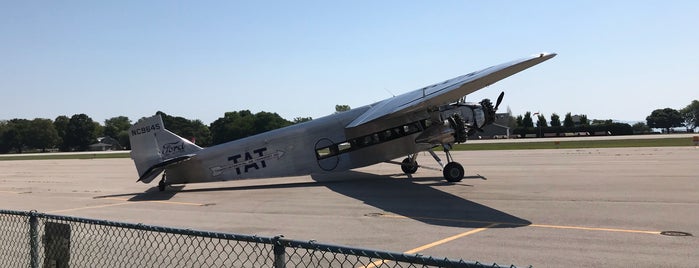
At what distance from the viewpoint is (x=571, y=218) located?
32.1 feet

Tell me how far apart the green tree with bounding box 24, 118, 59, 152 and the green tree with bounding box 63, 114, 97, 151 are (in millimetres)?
4153

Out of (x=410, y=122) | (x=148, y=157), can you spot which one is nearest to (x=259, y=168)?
(x=148, y=157)

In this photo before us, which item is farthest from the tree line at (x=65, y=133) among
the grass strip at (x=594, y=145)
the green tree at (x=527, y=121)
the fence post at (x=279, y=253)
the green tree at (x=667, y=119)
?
the fence post at (x=279, y=253)

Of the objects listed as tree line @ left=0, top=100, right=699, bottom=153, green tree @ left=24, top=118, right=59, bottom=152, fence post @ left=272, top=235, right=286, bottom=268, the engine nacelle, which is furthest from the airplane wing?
green tree @ left=24, top=118, right=59, bottom=152

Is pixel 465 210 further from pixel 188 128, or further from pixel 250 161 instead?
pixel 188 128

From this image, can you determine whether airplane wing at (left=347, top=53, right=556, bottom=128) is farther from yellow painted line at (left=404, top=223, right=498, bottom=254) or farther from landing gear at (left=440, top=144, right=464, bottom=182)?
yellow painted line at (left=404, top=223, right=498, bottom=254)

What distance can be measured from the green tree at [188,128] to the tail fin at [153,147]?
407 ft

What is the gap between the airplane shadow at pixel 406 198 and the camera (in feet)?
33.2

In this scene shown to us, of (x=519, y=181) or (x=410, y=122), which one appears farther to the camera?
(x=410, y=122)

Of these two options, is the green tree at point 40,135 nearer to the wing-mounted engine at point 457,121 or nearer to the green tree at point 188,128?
the green tree at point 188,128

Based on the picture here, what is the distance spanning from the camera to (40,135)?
484ft

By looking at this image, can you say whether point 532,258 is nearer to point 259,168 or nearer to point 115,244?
point 115,244

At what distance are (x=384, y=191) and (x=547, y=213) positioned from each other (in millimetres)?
6293

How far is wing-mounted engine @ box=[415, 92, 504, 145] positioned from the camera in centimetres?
1738
